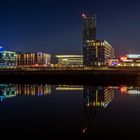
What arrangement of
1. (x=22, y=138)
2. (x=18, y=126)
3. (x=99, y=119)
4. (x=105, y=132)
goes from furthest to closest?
1. (x=99, y=119)
2. (x=18, y=126)
3. (x=105, y=132)
4. (x=22, y=138)

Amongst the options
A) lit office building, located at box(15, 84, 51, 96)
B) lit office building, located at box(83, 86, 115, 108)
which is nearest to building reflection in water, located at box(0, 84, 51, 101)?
lit office building, located at box(15, 84, 51, 96)

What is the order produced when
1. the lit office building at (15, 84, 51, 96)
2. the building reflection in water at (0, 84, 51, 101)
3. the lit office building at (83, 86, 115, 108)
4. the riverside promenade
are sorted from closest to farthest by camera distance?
the lit office building at (83, 86, 115, 108) → the building reflection in water at (0, 84, 51, 101) → the lit office building at (15, 84, 51, 96) → the riverside promenade

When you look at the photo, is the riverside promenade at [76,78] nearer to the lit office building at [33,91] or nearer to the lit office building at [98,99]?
the lit office building at [33,91]

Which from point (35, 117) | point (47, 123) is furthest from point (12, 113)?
point (47, 123)

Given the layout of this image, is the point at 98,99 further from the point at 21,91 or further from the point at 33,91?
the point at 21,91

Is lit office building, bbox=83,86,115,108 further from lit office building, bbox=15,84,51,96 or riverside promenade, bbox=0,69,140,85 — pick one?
riverside promenade, bbox=0,69,140,85

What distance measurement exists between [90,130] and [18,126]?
5.56m

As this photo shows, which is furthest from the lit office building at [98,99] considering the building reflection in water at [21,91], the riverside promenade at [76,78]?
the riverside promenade at [76,78]

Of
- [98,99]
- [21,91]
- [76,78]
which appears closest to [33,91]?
[21,91]

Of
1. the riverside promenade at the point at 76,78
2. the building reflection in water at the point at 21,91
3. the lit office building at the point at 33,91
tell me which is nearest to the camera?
the building reflection in water at the point at 21,91

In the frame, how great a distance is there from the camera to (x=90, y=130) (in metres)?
23.7

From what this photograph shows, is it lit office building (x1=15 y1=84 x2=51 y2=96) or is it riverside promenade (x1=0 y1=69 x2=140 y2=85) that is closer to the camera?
lit office building (x1=15 y1=84 x2=51 y2=96)

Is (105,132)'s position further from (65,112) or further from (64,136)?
(65,112)

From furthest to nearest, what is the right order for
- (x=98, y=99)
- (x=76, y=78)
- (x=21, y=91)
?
(x=76, y=78) → (x=21, y=91) → (x=98, y=99)
